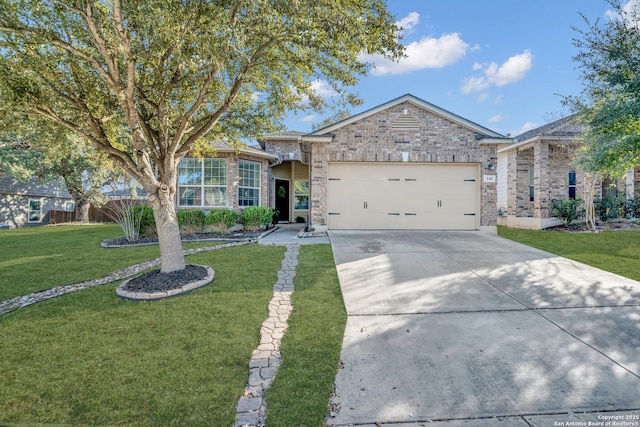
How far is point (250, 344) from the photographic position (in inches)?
134

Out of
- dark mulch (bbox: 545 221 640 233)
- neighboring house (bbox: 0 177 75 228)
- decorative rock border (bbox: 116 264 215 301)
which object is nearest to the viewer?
decorative rock border (bbox: 116 264 215 301)

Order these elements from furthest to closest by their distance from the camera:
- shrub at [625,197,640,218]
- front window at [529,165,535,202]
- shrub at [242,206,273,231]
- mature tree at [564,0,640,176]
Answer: front window at [529,165,535,202] → shrub at [625,197,640,218] → shrub at [242,206,273,231] → mature tree at [564,0,640,176]

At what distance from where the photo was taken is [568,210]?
12.6 meters

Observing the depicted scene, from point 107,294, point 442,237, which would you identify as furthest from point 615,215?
point 107,294

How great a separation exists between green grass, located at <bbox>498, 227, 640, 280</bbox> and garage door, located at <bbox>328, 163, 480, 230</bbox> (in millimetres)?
2226

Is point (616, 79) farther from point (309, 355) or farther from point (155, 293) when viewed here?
point (155, 293)

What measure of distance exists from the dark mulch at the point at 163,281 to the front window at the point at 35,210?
2305cm

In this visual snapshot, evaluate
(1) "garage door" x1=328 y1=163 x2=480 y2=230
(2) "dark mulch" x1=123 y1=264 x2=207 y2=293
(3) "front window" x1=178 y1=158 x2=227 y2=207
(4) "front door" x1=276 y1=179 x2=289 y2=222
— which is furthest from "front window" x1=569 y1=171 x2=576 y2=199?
(2) "dark mulch" x1=123 y1=264 x2=207 y2=293

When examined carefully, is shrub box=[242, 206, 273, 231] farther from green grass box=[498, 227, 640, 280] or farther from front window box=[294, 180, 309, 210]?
green grass box=[498, 227, 640, 280]

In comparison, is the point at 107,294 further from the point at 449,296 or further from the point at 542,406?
the point at 542,406

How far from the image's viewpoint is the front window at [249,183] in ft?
43.5

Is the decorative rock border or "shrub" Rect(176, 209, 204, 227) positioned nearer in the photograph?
the decorative rock border

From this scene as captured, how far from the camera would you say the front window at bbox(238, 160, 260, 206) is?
43.5 feet

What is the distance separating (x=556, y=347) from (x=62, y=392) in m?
A: 4.79
